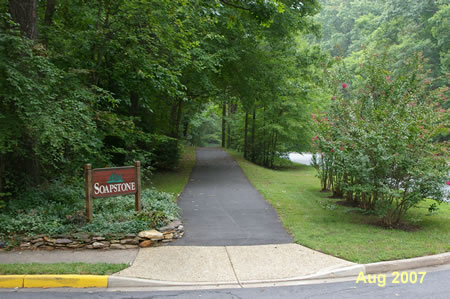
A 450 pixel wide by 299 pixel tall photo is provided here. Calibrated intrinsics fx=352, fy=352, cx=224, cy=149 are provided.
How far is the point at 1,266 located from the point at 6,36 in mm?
3976

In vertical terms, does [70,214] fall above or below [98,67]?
below

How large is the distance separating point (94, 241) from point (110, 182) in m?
1.34

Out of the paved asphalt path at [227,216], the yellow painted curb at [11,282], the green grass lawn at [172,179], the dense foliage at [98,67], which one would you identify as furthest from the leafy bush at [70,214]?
the green grass lawn at [172,179]

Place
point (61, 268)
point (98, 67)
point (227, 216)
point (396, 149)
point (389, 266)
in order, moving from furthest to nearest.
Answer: point (98, 67), point (227, 216), point (396, 149), point (389, 266), point (61, 268)

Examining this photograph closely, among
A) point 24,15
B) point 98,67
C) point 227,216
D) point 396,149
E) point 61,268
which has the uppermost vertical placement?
point 24,15

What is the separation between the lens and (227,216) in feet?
29.6

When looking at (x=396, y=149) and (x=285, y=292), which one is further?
(x=396, y=149)

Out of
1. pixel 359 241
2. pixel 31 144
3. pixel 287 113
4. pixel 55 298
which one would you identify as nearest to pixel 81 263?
pixel 55 298

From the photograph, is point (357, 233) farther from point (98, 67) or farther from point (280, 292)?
point (98, 67)

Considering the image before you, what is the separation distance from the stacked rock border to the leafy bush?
0.40 feet

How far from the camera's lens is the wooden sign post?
23.0ft

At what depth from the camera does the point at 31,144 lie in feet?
25.2

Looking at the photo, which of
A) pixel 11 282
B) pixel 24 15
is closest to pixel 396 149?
pixel 11 282

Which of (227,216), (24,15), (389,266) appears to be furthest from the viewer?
(227,216)
